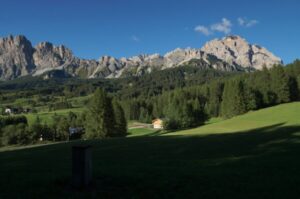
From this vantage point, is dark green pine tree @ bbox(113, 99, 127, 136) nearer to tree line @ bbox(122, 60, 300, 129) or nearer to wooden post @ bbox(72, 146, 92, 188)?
tree line @ bbox(122, 60, 300, 129)

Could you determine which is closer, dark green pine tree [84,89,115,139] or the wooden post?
the wooden post

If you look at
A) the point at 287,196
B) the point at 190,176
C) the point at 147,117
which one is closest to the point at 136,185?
the point at 190,176

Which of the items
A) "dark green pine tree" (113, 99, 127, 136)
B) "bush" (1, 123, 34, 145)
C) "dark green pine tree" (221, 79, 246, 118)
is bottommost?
"bush" (1, 123, 34, 145)

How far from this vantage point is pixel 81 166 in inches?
564

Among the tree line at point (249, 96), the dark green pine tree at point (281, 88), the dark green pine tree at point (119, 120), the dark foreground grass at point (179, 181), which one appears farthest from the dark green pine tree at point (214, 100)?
the dark foreground grass at point (179, 181)

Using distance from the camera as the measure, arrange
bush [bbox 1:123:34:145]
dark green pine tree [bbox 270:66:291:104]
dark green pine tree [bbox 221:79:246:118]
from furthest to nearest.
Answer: bush [bbox 1:123:34:145] < dark green pine tree [bbox 270:66:291:104] < dark green pine tree [bbox 221:79:246:118]

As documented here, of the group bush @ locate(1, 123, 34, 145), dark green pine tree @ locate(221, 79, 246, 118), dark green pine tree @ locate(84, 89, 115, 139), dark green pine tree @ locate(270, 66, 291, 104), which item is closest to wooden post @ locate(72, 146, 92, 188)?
dark green pine tree @ locate(84, 89, 115, 139)

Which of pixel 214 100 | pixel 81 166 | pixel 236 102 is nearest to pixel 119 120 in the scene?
pixel 236 102

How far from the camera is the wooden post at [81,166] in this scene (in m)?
14.3

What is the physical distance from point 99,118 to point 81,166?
67561 millimetres

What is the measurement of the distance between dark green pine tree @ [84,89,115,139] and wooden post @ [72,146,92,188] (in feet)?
220

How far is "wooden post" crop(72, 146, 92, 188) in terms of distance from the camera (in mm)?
14289

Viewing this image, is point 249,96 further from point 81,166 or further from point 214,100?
point 81,166

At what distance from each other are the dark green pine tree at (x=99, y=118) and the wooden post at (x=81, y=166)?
67.1 metres
